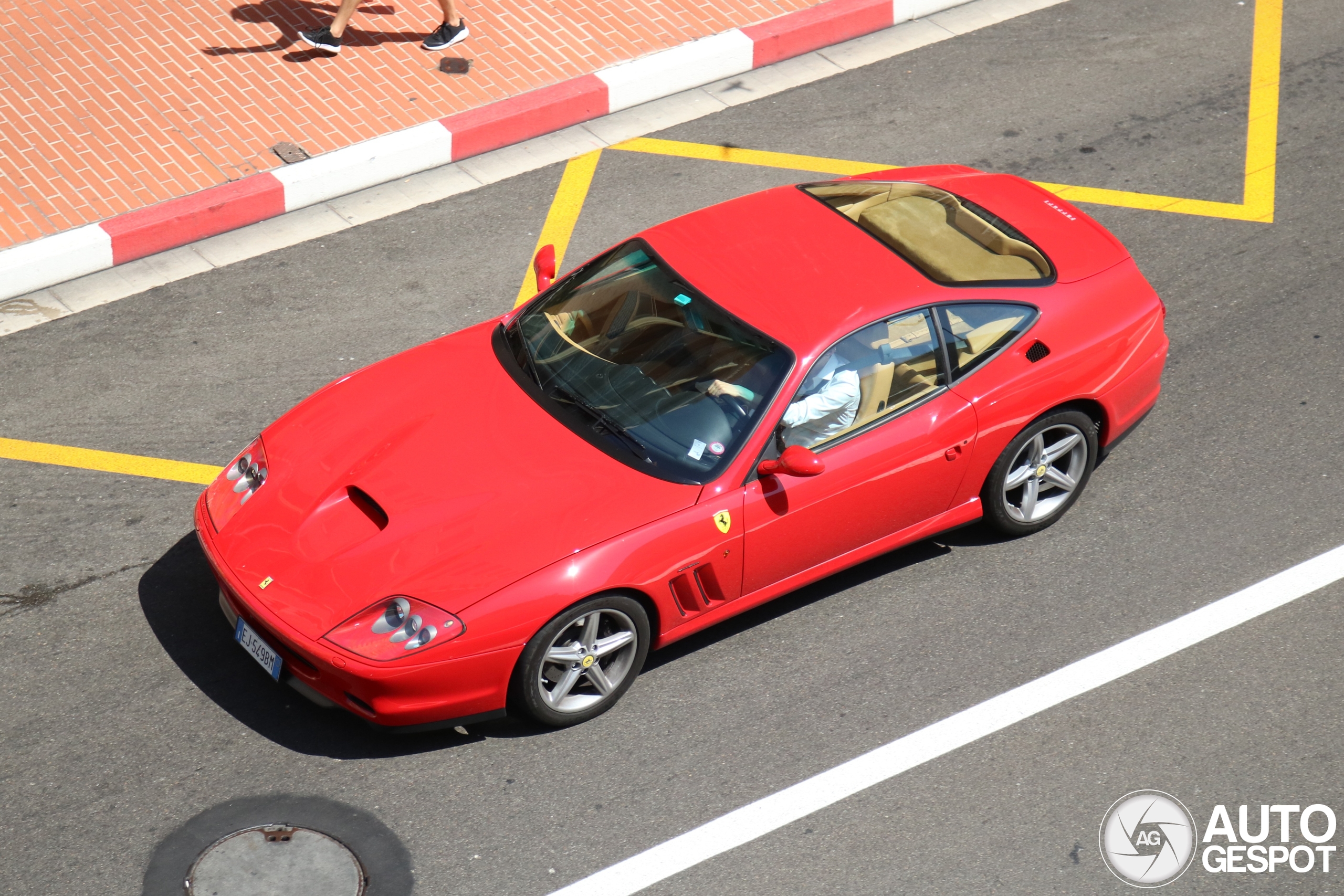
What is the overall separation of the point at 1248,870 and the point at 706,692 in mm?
2096

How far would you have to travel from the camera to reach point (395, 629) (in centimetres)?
507

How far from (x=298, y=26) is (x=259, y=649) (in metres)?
6.17

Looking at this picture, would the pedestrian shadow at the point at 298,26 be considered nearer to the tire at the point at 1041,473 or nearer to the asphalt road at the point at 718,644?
the asphalt road at the point at 718,644

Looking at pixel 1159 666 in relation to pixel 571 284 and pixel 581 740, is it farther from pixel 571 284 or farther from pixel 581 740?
pixel 571 284

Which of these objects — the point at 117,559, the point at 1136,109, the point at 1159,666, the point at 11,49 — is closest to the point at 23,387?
the point at 117,559

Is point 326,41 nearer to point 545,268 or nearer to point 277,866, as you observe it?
point 545,268

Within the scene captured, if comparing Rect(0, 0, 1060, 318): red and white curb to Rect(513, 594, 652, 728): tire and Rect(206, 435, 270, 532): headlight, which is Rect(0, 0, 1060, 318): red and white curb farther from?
Rect(513, 594, 652, 728): tire

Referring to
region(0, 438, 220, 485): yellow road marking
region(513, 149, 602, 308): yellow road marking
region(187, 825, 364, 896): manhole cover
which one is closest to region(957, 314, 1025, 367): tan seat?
region(513, 149, 602, 308): yellow road marking

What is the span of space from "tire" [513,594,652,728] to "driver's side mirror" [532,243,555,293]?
178 cm

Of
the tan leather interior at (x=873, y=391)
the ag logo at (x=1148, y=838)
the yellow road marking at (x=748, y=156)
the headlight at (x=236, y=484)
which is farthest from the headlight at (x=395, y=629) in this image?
the yellow road marking at (x=748, y=156)

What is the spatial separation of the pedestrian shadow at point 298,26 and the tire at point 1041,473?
230 inches

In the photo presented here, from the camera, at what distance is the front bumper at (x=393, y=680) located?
16.4 ft

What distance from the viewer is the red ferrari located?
5156mm

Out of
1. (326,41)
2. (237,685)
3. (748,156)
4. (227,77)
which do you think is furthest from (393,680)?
(326,41)
